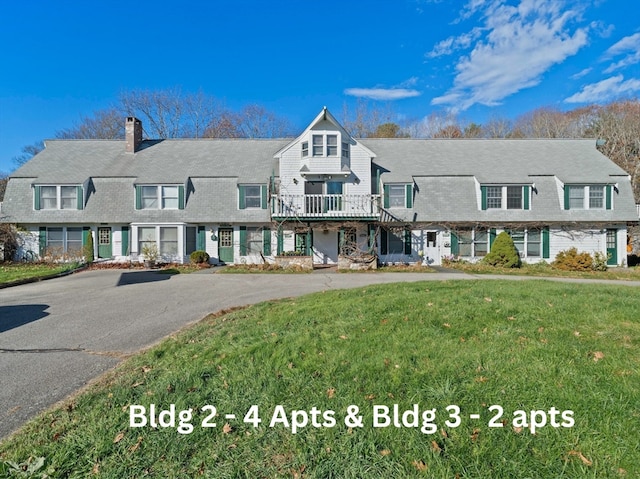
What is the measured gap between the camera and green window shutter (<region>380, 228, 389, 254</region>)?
20.5 meters

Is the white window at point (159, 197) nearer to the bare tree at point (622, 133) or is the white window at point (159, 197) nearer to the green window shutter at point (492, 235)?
the green window shutter at point (492, 235)

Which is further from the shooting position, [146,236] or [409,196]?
[409,196]

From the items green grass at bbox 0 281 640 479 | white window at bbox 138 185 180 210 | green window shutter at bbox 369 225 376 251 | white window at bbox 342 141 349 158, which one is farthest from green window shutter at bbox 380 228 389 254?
green grass at bbox 0 281 640 479

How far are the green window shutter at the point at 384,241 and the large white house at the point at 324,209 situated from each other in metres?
0.06

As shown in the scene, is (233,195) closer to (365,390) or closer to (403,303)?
(403,303)

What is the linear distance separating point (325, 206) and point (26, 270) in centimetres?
1582

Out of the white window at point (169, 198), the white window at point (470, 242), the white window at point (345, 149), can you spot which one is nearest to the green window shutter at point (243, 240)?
→ the white window at point (169, 198)

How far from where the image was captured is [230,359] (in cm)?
465

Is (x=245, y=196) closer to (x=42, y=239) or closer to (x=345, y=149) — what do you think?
(x=345, y=149)

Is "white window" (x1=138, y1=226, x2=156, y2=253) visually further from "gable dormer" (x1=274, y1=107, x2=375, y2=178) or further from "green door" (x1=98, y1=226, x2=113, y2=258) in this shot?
"gable dormer" (x1=274, y1=107, x2=375, y2=178)

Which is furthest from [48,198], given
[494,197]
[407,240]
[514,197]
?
[514,197]

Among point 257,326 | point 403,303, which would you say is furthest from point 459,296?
point 257,326

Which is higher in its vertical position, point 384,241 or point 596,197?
point 596,197

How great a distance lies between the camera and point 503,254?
18.8 m
